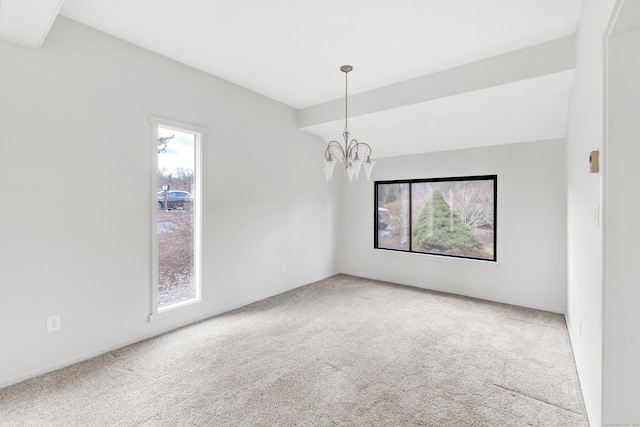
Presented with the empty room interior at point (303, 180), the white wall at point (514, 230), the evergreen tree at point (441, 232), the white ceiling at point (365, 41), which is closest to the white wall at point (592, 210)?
the empty room interior at point (303, 180)

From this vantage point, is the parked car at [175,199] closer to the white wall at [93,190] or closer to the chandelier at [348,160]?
the white wall at [93,190]

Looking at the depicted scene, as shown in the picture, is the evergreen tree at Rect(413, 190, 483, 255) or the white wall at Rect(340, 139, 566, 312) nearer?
the white wall at Rect(340, 139, 566, 312)

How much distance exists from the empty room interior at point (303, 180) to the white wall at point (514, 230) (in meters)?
0.02

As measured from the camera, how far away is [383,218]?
5336 mm

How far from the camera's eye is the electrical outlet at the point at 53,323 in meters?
2.42

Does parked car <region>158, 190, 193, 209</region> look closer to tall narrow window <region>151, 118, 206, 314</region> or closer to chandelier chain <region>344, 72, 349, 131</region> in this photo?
tall narrow window <region>151, 118, 206, 314</region>

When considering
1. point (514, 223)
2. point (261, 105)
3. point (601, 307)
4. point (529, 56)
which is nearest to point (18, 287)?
point (261, 105)

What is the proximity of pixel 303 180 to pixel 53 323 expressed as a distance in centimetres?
333

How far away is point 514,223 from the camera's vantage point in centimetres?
407

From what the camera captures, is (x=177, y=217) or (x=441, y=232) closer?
(x=177, y=217)

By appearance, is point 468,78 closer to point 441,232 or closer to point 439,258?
point 441,232

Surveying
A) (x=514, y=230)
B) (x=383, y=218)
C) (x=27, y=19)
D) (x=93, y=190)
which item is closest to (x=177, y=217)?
(x=93, y=190)

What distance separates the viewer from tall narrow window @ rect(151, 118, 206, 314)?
10.3 feet

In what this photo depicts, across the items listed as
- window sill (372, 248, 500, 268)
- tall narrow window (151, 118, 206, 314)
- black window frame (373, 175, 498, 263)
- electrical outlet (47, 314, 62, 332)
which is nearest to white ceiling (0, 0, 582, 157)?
black window frame (373, 175, 498, 263)
